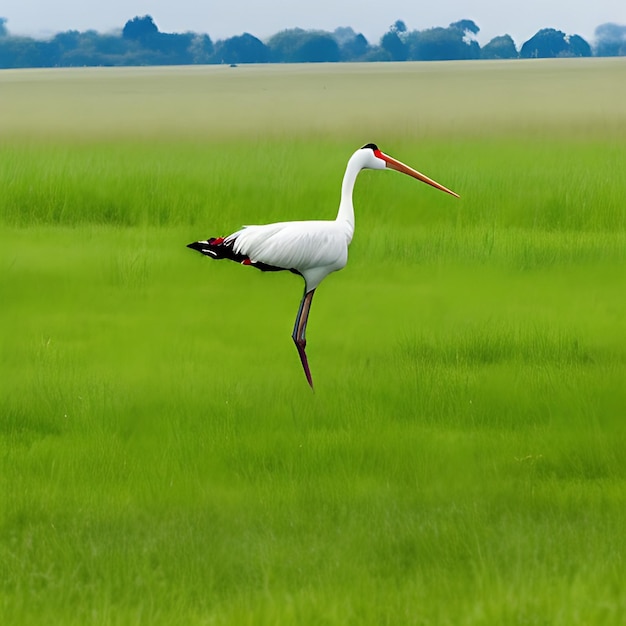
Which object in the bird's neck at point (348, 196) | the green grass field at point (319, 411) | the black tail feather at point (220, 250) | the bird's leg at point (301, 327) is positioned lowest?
the green grass field at point (319, 411)

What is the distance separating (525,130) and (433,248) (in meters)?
10.7

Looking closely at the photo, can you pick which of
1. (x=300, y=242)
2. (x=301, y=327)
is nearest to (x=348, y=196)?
(x=300, y=242)

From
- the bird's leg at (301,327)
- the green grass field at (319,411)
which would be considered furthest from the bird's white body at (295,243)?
the green grass field at (319,411)

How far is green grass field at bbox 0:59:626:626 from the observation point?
4.00m

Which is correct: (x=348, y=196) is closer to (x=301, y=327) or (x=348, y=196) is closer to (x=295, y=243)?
(x=295, y=243)

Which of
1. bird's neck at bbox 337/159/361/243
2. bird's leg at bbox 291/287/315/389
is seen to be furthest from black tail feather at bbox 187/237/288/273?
bird's leg at bbox 291/287/315/389

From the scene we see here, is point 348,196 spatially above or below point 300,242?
above

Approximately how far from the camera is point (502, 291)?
30.1ft

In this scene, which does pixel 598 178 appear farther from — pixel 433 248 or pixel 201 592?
pixel 201 592

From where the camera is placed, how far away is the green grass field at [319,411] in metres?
4.00

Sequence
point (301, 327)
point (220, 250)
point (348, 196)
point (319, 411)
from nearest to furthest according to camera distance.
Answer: point (220, 250)
point (348, 196)
point (319, 411)
point (301, 327)

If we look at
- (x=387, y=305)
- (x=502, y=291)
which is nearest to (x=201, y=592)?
(x=387, y=305)

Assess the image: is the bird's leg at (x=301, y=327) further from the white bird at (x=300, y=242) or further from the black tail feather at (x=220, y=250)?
the black tail feather at (x=220, y=250)

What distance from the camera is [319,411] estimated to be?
591 centimetres
